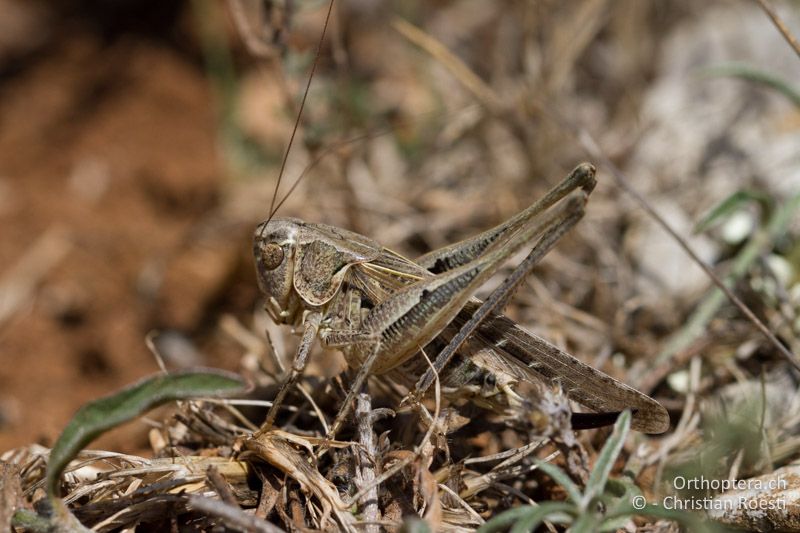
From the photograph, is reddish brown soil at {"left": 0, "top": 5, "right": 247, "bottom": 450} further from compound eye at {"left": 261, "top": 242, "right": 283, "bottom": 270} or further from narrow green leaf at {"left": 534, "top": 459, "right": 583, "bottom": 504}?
narrow green leaf at {"left": 534, "top": 459, "right": 583, "bottom": 504}

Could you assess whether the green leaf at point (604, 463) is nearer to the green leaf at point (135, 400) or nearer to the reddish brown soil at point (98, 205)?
the green leaf at point (135, 400)

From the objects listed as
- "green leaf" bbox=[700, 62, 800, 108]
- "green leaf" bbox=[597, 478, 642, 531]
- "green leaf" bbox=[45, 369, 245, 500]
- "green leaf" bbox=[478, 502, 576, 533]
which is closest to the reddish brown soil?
"green leaf" bbox=[45, 369, 245, 500]

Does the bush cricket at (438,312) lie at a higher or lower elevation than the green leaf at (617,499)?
higher

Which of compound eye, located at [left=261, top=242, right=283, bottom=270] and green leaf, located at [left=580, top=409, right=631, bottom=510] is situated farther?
compound eye, located at [left=261, top=242, right=283, bottom=270]

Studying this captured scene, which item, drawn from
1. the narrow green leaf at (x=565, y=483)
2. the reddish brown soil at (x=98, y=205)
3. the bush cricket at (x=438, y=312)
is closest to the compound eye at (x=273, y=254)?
the bush cricket at (x=438, y=312)

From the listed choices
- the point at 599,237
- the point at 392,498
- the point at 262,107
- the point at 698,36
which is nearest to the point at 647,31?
the point at 698,36

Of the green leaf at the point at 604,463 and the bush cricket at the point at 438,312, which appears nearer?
the green leaf at the point at 604,463

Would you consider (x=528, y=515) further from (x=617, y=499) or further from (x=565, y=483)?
(x=617, y=499)
